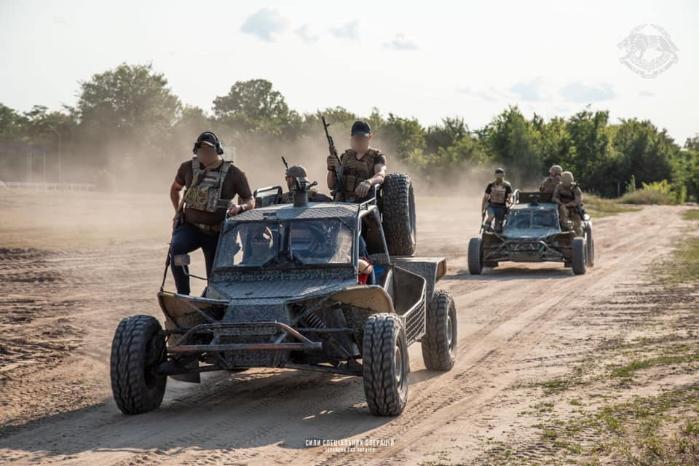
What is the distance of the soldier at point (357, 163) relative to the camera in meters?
11.1

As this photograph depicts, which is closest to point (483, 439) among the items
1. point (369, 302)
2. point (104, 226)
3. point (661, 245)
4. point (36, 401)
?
point (369, 302)

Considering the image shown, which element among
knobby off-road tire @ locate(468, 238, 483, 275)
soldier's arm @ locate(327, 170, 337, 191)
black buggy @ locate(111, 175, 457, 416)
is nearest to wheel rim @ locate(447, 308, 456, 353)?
black buggy @ locate(111, 175, 457, 416)

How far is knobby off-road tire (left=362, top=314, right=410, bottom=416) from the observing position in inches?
318

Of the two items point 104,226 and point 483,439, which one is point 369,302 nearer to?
point 483,439

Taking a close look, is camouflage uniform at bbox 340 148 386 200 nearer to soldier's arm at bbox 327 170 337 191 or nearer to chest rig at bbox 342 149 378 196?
chest rig at bbox 342 149 378 196

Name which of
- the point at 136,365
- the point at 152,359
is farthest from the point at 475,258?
the point at 136,365

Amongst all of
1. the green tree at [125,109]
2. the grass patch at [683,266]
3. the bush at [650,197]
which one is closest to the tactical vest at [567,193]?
the grass patch at [683,266]

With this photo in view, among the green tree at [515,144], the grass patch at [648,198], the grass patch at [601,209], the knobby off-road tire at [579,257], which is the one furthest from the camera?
the green tree at [515,144]

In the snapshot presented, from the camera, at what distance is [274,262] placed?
372 inches

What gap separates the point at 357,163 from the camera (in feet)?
36.7

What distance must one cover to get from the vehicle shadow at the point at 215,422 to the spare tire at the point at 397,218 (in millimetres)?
1393

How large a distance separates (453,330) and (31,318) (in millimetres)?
6102

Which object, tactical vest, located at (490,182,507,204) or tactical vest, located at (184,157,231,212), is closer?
tactical vest, located at (184,157,231,212)

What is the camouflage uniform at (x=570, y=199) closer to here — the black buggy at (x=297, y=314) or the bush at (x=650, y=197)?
the black buggy at (x=297, y=314)
